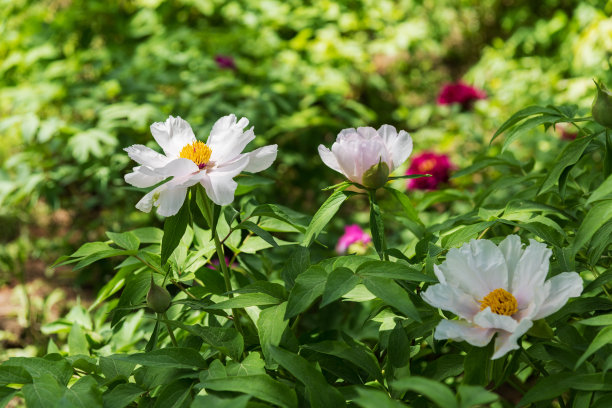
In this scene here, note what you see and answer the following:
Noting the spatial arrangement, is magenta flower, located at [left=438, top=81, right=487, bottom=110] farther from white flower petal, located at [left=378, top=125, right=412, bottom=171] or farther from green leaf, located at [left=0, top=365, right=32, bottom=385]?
green leaf, located at [left=0, top=365, right=32, bottom=385]

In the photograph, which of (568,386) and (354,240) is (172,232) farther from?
(354,240)

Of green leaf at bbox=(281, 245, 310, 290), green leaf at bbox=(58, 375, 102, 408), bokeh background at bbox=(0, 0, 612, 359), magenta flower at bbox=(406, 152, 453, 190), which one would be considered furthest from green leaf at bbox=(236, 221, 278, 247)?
magenta flower at bbox=(406, 152, 453, 190)

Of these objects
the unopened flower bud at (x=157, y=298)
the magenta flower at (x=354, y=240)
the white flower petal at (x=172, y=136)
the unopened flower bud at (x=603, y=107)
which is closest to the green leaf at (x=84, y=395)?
the unopened flower bud at (x=157, y=298)

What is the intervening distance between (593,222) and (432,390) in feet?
1.01

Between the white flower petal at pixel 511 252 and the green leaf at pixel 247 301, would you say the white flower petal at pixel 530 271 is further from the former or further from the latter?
the green leaf at pixel 247 301

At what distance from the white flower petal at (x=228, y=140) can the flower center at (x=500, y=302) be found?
35 cm

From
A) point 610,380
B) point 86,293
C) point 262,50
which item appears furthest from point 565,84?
point 610,380

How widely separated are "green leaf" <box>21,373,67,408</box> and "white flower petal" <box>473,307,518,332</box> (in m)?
0.45

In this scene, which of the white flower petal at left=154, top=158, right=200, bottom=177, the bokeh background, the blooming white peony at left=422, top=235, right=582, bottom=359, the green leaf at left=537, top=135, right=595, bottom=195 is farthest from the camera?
the bokeh background

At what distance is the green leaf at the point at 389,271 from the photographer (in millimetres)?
633

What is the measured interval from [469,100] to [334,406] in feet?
7.53

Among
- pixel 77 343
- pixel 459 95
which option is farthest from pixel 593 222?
pixel 459 95

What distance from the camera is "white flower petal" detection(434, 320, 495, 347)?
1.94 ft

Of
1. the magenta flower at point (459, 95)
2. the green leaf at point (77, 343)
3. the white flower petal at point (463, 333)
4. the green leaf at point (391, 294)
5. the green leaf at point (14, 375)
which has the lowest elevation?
the magenta flower at point (459, 95)
